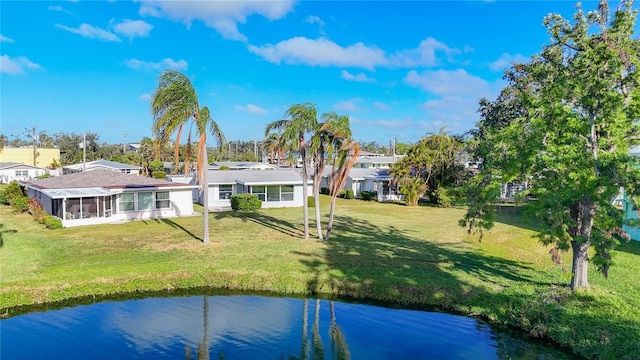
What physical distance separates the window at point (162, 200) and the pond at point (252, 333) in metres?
16.6

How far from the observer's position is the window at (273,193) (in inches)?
1363

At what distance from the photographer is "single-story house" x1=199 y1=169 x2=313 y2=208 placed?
111 feet

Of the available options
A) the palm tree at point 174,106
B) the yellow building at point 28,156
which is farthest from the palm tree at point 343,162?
the yellow building at point 28,156

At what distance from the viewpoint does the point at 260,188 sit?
113ft

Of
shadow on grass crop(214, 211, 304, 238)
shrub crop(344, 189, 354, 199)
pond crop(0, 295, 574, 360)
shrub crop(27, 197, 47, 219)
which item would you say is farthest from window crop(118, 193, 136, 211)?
shrub crop(344, 189, 354, 199)

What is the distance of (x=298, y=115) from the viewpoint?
19.2m

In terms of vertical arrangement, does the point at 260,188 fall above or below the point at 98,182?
below

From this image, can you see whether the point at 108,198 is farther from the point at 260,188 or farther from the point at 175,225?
the point at 260,188

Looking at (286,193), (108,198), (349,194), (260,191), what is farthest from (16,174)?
(349,194)

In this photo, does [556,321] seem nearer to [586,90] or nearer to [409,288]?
[409,288]

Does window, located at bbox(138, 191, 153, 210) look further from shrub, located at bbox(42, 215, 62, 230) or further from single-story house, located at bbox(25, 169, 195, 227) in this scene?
shrub, located at bbox(42, 215, 62, 230)

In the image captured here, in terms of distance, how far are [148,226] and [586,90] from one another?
73.0 ft

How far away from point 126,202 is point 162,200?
2.28 meters

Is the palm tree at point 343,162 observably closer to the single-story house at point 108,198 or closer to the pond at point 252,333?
the pond at point 252,333
